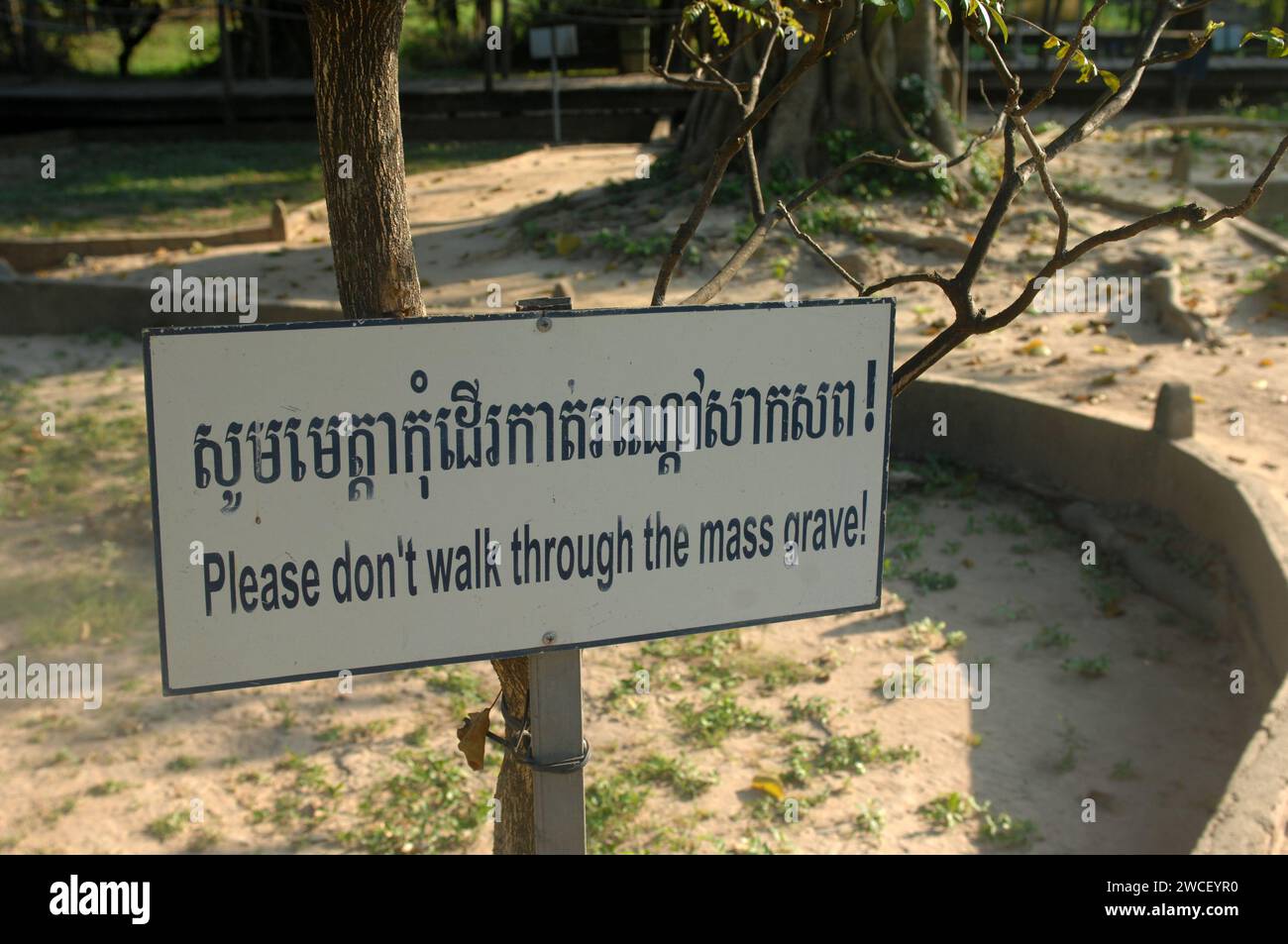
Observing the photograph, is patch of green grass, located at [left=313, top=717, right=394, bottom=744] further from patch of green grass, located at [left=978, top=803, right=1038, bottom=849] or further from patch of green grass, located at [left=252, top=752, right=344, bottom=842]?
patch of green grass, located at [left=978, top=803, right=1038, bottom=849]

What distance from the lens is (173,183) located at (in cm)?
1513

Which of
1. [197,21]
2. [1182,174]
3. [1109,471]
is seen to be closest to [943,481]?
[1109,471]

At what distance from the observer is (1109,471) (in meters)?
6.43

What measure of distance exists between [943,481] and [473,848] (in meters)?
3.92

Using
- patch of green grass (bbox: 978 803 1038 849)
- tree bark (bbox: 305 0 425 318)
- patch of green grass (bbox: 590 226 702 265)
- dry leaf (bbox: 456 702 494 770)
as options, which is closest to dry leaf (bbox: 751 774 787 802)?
patch of green grass (bbox: 978 803 1038 849)

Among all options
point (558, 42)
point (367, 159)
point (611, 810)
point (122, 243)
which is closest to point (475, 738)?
point (367, 159)

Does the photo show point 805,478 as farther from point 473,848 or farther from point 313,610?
point 473,848

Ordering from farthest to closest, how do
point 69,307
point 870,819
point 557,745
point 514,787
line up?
1. point 69,307
2. point 870,819
3. point 514,787
4. point 557,745

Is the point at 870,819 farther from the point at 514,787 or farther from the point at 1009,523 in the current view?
the point at 1009,523

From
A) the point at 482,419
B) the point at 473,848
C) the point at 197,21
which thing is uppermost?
the point at 197,21

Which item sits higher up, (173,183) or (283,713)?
(173,183)

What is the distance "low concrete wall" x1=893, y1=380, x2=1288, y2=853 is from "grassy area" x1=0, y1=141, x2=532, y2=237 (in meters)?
7.84

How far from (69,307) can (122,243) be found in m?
1.88

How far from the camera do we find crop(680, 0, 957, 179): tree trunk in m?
11.0
